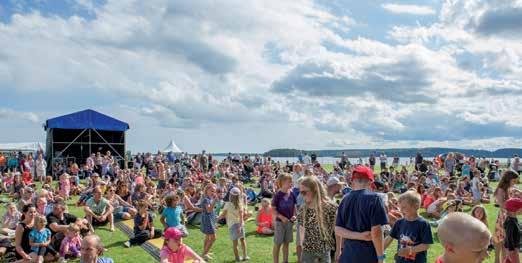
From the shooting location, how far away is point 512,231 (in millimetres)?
6062

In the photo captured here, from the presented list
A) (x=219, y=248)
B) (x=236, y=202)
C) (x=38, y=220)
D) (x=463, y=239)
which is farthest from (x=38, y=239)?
(x=463, y=239)

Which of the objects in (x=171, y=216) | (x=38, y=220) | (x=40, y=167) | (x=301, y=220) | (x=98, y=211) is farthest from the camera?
(x=40, y=167)

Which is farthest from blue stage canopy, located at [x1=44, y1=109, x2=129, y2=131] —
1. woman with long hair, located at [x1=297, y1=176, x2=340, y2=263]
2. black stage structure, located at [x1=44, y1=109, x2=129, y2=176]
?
woman with long hair, located at [x1=297, y1=176, x2=340, y2=263]

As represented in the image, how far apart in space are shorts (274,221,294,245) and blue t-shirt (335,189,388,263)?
275cm

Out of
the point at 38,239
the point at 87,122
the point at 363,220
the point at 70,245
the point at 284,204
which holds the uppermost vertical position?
the point at 87,122

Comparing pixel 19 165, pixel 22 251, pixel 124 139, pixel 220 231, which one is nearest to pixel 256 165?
pixel 124 139

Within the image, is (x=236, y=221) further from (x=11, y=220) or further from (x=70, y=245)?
(x=11, y=220)

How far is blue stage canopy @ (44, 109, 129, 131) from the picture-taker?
82.8 ft

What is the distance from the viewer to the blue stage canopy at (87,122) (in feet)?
82.8

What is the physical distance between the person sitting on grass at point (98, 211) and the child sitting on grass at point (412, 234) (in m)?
8.69

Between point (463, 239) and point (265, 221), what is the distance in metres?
9.88

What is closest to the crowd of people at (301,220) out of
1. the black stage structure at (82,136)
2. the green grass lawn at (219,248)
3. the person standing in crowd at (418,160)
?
the green grass lawn at (219,248)

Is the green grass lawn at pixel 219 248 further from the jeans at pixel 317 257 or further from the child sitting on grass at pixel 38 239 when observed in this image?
the jeans at pixel 317 257

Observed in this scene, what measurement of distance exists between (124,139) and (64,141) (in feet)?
11.0
